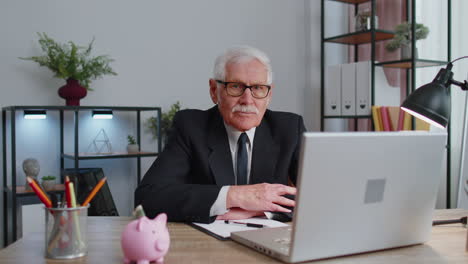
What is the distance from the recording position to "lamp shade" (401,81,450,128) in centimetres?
128

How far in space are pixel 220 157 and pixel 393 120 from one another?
1943 mm

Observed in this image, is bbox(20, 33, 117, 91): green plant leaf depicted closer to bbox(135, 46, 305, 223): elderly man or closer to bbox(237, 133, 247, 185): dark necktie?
bbox(135, 46, 305, 223): elderly man

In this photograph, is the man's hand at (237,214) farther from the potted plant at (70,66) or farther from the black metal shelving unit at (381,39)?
the black metal shelving unit at (381,39)

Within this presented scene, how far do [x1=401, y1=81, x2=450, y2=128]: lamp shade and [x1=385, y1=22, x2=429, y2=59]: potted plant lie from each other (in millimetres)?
2026

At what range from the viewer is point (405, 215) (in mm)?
1016

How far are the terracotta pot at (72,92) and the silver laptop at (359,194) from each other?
2.16 metres

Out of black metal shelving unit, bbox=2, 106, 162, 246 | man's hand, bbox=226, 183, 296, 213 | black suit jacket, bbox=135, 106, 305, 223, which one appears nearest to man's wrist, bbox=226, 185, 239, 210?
man's hand, bbox=226, 183, 296, 213

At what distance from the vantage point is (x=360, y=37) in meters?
3.64

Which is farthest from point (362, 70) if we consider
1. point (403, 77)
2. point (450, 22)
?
point (450, 22)

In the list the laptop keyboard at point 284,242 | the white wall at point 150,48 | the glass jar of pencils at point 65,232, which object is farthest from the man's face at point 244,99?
the white wall at point 150,48

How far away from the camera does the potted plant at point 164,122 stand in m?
3.34

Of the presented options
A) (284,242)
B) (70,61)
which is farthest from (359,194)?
(70,61)

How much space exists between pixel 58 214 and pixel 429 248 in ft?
2.76

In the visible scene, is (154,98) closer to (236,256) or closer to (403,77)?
(403,77)
